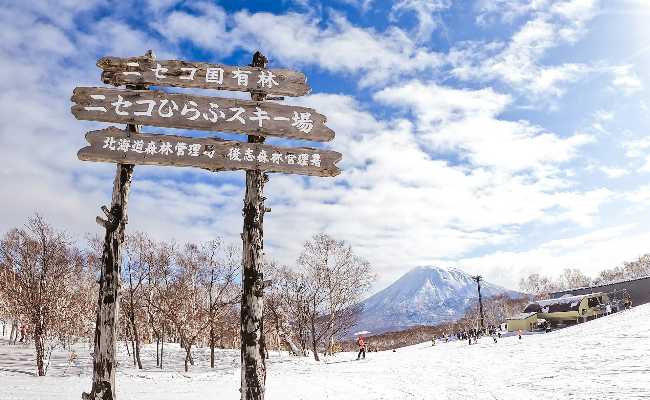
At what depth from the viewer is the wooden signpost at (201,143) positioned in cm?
714

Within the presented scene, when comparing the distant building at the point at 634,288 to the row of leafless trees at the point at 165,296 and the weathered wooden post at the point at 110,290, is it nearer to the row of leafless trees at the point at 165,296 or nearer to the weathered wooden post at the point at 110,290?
the row of leafless trees at the point at 165,296

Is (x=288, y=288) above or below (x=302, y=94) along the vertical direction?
below

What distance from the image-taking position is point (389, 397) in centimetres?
1529

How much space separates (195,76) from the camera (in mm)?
7863

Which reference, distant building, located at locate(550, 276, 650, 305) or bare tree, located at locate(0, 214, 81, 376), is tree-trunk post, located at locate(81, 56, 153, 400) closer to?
bare tree, located at locate(0, 214, 81, 376)

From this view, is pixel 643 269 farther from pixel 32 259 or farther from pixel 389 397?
pixel 32 259

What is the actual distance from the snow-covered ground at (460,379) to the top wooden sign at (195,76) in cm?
1181

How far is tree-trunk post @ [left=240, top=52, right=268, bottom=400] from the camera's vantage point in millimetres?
6938

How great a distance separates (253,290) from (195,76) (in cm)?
409

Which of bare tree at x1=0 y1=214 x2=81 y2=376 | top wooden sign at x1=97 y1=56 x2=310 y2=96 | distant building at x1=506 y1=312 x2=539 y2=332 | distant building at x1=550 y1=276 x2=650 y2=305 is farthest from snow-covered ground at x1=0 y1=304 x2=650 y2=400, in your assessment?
distant building at x1=550 y1=276 x2=650 y2=305

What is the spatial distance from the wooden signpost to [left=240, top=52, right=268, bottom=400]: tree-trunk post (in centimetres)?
2

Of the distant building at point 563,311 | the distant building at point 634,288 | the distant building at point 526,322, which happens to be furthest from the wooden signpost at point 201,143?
the distant building at point 634,288

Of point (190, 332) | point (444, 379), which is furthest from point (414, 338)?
point (444, 379)

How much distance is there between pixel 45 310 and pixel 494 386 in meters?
24.3
